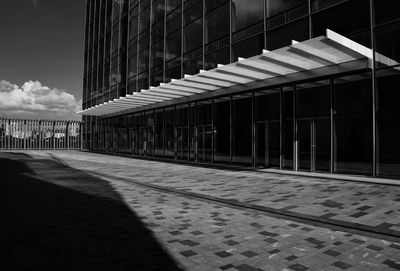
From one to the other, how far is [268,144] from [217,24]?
783 centimetres

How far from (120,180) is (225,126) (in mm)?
8497

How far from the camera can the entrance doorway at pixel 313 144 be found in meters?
13.9

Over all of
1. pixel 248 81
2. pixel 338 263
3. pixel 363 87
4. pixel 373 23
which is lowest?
pixel 338 263

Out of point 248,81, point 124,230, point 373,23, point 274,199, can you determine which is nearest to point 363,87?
point 373,23

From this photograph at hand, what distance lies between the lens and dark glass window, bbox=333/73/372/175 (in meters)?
12.1

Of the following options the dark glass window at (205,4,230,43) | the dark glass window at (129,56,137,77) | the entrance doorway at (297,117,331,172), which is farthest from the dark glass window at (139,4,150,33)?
the entrance doorway at (297,117,331,172)

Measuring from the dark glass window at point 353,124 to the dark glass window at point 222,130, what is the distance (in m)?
6.79

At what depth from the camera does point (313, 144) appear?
14414 mm

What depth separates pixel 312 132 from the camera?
567 inches

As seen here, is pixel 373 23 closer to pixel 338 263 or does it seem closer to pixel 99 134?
pixel 338 263

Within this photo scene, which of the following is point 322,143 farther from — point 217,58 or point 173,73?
point 173,73

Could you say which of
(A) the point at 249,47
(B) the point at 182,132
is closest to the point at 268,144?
(A) the point at 249,47

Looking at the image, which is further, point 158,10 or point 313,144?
point 158,10

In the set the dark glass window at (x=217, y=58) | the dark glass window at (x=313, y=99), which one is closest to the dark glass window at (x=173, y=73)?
the dark glass window at (x=217, y=58)
